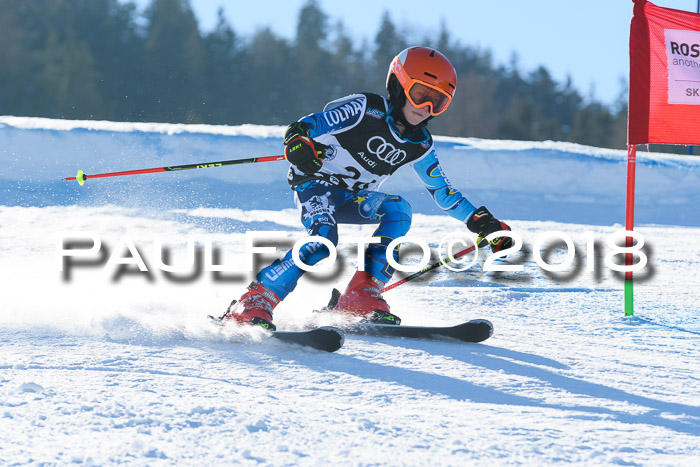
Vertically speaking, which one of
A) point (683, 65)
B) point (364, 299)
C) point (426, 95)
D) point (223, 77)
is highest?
point (223, 77)

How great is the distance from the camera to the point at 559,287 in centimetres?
539

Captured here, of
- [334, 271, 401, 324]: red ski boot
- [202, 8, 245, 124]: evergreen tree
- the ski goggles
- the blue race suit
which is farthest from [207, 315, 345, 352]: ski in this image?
[202, 8, 245, 124]: evergreen tree

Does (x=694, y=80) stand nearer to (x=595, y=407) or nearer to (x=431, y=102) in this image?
(x=431, y=102)

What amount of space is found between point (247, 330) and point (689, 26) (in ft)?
9.48

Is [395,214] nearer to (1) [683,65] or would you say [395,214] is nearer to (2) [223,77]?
(1) [683,65]

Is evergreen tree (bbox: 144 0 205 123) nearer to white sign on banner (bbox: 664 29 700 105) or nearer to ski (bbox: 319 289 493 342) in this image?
white sign on banner (bbox: 664 29 700 105)

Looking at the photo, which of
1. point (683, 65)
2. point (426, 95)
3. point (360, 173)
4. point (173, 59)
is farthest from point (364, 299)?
point (173, 59)

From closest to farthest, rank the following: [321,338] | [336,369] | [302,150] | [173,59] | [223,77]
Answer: [336,369] < [321,338] < [302,150] < [173,59] < [223,77]

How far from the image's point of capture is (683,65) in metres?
4.46

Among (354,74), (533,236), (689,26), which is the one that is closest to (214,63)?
(354,74)

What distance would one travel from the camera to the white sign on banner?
4445 millimetres

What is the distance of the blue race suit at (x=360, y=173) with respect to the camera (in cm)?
376

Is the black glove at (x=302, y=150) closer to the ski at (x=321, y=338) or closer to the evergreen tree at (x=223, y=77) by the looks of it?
the ski at (x=321, y=338)

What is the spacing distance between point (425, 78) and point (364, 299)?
1.06m
